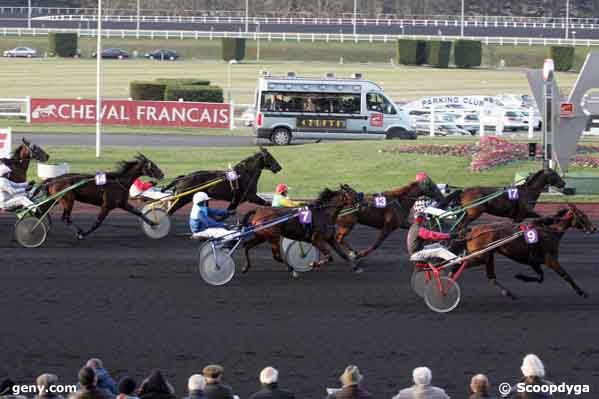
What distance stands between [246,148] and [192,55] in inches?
1610

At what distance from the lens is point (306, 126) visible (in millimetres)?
32031

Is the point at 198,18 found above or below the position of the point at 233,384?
above

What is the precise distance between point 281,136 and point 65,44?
38.1 m

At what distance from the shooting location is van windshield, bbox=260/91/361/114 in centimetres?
3209

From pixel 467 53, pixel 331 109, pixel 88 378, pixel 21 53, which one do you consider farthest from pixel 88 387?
pixel 21 53

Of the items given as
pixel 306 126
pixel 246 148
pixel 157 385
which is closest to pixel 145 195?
pixel 157 385

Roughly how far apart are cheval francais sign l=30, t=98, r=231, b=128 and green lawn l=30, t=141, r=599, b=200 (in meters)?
8.33

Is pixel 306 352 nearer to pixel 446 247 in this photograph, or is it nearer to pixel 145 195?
pixel 446 247

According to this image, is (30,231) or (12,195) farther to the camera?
(30,231)

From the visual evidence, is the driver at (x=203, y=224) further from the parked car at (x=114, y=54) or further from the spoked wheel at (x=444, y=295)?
the parked car at (x=114, y=54)

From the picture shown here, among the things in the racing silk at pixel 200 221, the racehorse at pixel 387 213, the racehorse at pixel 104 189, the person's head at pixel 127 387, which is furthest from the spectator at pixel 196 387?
the racehorse at pixel 104 189

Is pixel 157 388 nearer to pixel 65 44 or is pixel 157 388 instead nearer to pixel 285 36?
pixel 65 44

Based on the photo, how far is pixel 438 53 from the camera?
2562 inches

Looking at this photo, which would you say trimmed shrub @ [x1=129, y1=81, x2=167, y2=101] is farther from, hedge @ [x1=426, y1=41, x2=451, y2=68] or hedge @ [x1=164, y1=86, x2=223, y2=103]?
hedge @ [x1=426, y1=41, x2=451, y2=68]
